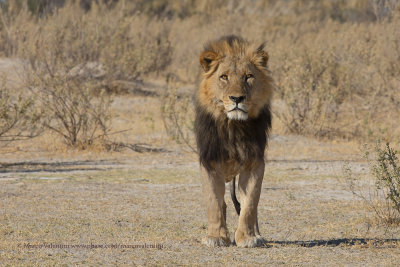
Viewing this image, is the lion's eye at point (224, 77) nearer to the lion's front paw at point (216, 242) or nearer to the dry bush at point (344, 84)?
the lion's front paw at point (216, 242)

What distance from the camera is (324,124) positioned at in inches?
610

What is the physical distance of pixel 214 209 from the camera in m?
5.54

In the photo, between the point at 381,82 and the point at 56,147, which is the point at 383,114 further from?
the point at 56,147

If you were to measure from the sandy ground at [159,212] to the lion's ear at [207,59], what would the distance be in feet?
4.68

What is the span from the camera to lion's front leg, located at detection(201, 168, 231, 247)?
5.55 meters

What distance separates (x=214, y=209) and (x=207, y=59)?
→ 118 cm

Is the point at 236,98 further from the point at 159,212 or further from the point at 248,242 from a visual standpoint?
the point at 159,212

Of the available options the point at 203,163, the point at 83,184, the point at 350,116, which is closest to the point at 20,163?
the point at 83,184

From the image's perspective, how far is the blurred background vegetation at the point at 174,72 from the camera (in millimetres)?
13828

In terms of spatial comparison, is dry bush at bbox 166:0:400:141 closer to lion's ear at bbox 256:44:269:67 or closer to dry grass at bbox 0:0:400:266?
dry grass at bbox 0:0:400:266

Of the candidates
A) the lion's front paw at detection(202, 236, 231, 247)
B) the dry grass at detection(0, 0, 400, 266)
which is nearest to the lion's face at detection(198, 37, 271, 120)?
the dry grass at detection(0, 0, 400, 266)

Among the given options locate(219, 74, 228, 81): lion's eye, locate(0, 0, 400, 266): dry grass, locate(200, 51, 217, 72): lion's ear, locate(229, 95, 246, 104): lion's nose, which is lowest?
locate(0, 0, 400, 266): dry grass

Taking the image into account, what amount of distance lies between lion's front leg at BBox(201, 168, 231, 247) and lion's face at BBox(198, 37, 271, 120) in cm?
51

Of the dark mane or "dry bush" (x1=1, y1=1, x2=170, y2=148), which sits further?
"dry bush" (x1=1, y1=1, x2=170, y2=148)
